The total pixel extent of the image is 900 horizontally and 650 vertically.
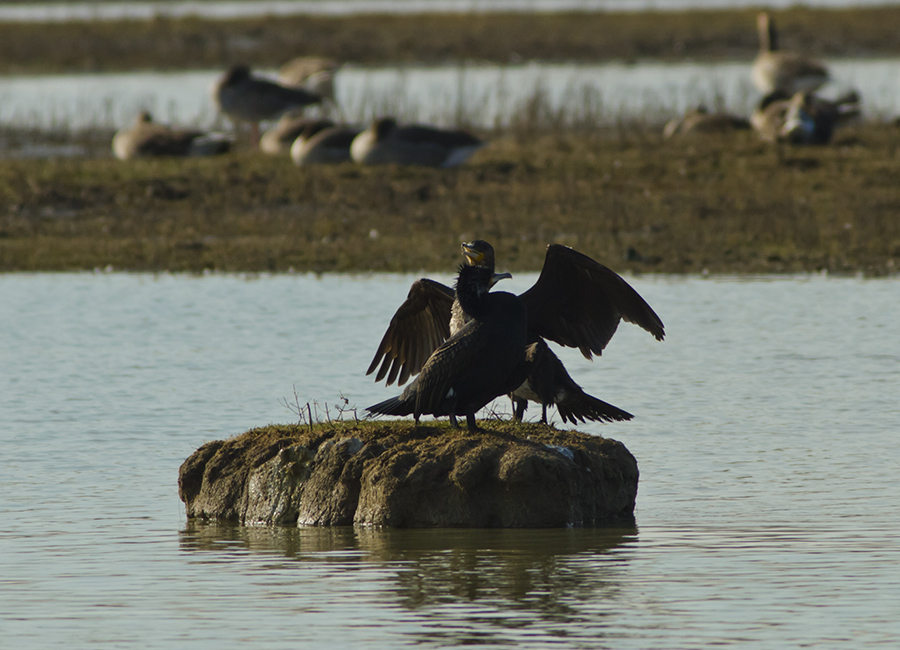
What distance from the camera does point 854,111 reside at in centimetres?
2262

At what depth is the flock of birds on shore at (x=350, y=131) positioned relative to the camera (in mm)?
20719

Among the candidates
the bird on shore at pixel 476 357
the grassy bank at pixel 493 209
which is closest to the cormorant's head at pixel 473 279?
the bird on shore at pixel 476 357

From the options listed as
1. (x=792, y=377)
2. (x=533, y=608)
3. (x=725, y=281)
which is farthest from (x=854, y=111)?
(x=533, y=608)

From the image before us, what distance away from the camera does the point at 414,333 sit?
905 centimetres

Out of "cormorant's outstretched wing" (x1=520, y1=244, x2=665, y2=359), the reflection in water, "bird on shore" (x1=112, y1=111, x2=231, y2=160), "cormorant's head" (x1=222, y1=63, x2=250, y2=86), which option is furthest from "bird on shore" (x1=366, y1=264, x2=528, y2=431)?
"cormorant's head" (x1=222, y1=63, x2=250, y2=86)

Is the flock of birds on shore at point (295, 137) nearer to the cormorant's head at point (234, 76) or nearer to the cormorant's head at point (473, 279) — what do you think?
the cormorant's head at point (234, 76)

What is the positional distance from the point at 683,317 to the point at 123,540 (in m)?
7.48

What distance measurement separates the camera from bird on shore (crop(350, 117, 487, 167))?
2061 centimetres

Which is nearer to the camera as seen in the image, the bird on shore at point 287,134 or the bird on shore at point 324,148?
the bird on shore at point 324,148

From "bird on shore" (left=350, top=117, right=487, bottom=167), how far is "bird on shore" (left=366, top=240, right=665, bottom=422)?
11.8 m

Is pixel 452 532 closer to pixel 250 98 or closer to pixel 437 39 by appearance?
pixel 250 98

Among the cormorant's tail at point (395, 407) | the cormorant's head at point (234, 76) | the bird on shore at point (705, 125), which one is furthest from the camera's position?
the cormorant's head at point (234, 76)

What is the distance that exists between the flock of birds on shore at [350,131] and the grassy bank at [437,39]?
14643 millimetres

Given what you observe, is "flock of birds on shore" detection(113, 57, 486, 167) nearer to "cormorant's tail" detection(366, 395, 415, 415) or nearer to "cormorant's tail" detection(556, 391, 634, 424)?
"cormorant's tail" detection(556, 391, 634, 424)
